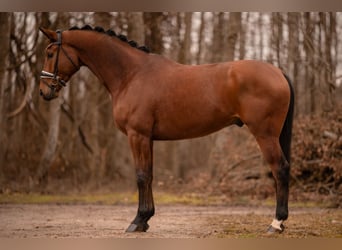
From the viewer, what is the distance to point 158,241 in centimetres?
514

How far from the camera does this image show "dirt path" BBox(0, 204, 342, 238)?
18.3 ft

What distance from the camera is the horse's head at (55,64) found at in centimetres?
581

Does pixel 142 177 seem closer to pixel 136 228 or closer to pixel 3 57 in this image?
pixel 136 228

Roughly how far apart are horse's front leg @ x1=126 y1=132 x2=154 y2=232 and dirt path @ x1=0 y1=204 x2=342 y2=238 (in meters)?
0.17

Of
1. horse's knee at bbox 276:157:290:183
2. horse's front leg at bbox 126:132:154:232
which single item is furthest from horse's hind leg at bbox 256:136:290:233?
horse's front leg at bbox 126:132:154:232

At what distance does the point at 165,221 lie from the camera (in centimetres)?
691

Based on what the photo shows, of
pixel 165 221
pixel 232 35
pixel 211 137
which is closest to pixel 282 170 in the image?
pixel 165 221

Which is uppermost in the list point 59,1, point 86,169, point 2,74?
point 59,1

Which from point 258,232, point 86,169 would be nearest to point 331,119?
point 258,232

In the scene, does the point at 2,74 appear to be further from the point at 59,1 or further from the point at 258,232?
the point at 258,232

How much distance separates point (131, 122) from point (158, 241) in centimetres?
140

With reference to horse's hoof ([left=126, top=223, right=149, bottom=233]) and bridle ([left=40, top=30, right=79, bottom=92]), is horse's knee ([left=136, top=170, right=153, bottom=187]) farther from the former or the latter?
bridle ([left=40, top=30, right=79, bottom=92])

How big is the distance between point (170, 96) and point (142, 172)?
96cm

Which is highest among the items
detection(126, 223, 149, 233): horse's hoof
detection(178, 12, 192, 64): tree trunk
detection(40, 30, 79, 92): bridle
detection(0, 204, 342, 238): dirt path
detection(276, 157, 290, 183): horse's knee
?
detection(178, 12, 192, 64): tree trunk
